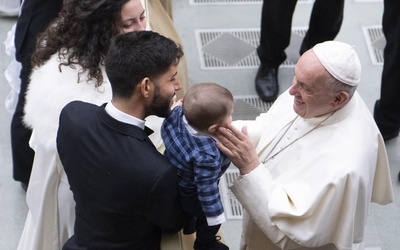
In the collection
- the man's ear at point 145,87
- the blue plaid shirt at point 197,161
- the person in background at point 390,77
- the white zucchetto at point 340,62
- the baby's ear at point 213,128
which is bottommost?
the person in background at point 390,77

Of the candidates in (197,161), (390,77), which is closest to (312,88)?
(197,161)

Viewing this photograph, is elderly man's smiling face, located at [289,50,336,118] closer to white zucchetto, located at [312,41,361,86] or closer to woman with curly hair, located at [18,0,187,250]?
white zucchetto, located at [312,41,361,86]

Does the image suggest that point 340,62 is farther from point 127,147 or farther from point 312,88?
point 127,147

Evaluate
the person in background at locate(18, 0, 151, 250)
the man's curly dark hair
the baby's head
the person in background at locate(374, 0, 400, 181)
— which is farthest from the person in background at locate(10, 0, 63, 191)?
the person in background at locate(374, 0, 400, 181)

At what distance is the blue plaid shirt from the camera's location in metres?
3.41

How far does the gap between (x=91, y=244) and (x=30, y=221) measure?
939 mm

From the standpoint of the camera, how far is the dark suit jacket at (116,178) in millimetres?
3303

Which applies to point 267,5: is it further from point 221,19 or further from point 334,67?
point 334,67

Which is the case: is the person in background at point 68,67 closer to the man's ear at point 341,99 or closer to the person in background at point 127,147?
the person in background at point 127,147

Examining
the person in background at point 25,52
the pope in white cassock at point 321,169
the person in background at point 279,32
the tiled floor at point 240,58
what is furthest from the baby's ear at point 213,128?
the person in background at point 279,32

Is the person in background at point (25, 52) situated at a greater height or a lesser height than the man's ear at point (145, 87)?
lesser

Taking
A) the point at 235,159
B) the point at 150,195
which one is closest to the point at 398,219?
the point at 235,159

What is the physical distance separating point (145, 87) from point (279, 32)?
Result: 9.58 feet

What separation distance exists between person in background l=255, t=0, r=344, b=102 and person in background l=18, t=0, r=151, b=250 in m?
2.14
